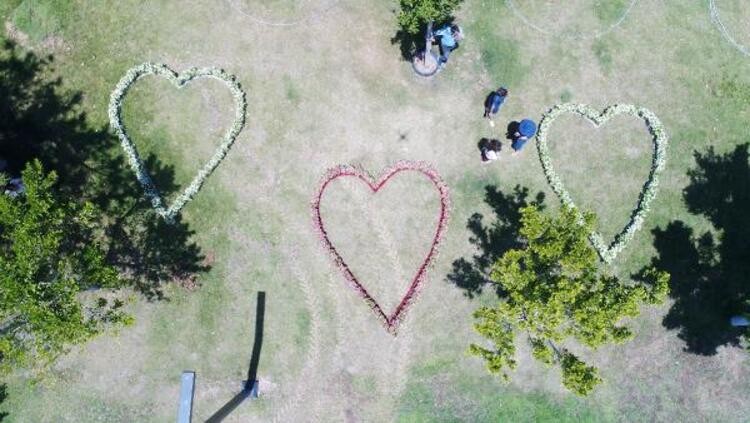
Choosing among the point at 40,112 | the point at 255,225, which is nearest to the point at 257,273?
the point at 255,225

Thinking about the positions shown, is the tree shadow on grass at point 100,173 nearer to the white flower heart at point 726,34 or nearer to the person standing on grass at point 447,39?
the person standing on grass at point 447,39

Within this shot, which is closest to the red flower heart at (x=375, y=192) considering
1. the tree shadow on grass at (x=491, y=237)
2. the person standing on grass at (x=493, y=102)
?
the tree shadow on grass at (x=491, y=237)

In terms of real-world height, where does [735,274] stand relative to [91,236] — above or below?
above

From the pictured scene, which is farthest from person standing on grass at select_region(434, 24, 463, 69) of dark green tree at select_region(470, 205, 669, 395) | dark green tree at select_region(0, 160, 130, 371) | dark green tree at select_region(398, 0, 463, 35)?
dark green tree at select_region(0, 160, 130, 371)

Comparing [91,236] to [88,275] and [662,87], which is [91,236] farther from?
[662,87]

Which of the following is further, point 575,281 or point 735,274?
point 735,274

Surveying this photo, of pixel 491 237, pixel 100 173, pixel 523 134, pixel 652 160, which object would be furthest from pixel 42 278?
pixel 652 160
